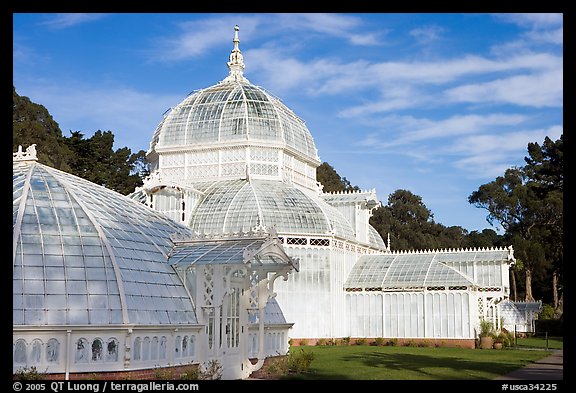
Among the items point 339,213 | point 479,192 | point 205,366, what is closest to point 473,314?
point 339,213

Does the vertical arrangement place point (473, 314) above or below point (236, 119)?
below

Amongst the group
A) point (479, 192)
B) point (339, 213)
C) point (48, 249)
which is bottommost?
point (48, 249)

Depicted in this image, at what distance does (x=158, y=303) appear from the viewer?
64.8 ft

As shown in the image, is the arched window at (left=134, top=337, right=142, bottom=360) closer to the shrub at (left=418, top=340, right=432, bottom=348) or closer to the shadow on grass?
the shadow on grass

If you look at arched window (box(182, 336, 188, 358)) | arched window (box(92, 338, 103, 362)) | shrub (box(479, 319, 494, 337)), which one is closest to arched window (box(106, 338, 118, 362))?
arched window (box(92, 338, 103, 362))

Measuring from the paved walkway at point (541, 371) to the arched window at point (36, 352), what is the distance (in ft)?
45.4

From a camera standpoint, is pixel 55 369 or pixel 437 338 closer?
pixel 55 369

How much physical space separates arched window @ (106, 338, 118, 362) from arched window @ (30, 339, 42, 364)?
5.30ft

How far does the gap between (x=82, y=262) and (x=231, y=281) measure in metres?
4.96

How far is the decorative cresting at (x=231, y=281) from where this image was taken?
2078 centimetres

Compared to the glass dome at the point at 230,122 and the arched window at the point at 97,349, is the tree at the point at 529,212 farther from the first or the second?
the arched window at the point at 97,349

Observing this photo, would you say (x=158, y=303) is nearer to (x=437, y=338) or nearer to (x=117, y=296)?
(x=117, y=296)

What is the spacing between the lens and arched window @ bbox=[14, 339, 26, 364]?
16711 millimetres
